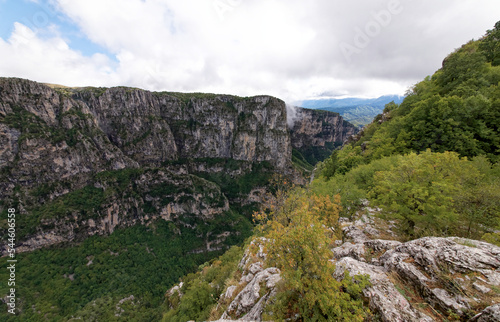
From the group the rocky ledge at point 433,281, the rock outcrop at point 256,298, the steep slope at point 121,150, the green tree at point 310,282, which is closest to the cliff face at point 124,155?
the steep slope at point 121,150

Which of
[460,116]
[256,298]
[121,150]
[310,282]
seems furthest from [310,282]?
[121,150]

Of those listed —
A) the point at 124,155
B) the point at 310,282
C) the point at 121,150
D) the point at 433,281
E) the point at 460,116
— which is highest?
the point at 121,150

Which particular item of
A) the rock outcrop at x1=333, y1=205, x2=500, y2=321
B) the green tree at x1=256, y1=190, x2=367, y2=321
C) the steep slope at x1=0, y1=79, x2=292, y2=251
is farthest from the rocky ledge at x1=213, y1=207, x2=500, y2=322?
the steep slope at x1=0, y1=79, x2=292, y2=251

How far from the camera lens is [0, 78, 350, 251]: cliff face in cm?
8512

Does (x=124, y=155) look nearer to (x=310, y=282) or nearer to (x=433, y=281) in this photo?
(x=310, y=282)

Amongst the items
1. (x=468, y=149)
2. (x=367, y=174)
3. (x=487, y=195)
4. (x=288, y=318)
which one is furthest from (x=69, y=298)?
(x=468, y=149)

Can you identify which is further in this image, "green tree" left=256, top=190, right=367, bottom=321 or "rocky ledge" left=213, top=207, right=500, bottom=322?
"green tree" left=256, top=190, right=367, bottom=321

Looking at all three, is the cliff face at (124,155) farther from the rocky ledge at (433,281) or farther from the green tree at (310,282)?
the rocky ledge at (433,281)

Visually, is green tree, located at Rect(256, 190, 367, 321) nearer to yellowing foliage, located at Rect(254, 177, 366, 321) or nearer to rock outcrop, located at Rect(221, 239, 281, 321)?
yellowing foliage, located at Rect(254, 177, 366, 321)

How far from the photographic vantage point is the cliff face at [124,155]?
85.1 metres

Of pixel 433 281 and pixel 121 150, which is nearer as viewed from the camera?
pixel 433 281

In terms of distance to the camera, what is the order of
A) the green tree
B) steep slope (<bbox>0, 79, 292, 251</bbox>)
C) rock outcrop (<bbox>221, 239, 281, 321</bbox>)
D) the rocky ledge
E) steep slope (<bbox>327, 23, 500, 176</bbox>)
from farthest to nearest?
steep slope (<bbox>0, 79, 292, 251</bbox>)
steep slope (<bbox>327, 23, 500, 176</bbox>)
rock outcrop (<bbox>221, 239, 281, 321</bbox>)
the green tree
the rocky ledge

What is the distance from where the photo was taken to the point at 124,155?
121938 millimetres

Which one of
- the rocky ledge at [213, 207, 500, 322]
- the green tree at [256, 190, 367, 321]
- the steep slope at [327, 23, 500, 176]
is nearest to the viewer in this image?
the rocky ledge at [213, 207, 500, 322]
